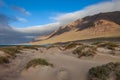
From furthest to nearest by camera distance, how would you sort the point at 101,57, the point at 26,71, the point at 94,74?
the point at 101,57, the point at 26,71, the point at 94,74

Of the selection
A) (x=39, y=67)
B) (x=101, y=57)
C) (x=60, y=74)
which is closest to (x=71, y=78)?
(x=60, y=74)

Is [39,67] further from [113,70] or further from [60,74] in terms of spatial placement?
[113,70]

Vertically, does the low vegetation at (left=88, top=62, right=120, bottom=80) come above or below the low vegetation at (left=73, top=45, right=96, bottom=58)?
below

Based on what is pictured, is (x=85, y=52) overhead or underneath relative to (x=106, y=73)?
overhead

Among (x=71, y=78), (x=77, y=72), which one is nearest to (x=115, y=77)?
(x=71, y=78)

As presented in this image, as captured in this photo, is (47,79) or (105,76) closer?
(105,76)

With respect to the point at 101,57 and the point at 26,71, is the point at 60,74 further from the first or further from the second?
the point at 101,57

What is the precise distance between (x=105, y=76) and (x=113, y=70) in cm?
66

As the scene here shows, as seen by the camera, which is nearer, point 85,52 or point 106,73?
point 106,73

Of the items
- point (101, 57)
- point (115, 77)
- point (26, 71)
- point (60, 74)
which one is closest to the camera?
point (115, 77)

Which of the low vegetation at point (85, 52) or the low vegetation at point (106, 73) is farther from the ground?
the low vegetation at point (85, 52)

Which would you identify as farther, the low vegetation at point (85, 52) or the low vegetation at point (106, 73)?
the low vegetation at point (85, 52)

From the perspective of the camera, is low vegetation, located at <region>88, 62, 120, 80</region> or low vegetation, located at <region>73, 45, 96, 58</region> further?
low vegetation, located at <region>73, 45, 96, 58</region>

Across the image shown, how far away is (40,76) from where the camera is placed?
14891 millimetres
